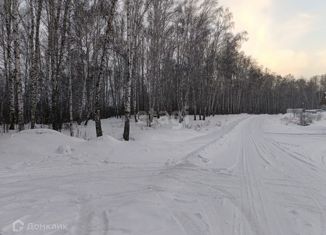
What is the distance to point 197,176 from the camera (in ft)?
27.6

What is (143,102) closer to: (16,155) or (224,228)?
(16,155)

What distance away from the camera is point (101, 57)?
14.8 m

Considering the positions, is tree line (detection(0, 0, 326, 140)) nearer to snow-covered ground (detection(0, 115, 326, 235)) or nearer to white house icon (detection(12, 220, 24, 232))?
snow-covered ground (detection(0, 115, 326, 235))

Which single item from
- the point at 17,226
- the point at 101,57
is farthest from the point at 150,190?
the point at 101,57

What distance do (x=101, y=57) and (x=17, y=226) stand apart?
35.7 feet

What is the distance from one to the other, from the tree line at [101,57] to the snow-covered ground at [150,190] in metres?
4.26

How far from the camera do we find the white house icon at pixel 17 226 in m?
4.55

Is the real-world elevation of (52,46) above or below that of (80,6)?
below

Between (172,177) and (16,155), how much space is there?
5.23 metres

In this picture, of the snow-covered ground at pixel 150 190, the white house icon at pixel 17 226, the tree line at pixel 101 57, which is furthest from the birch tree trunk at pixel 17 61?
the white house icon at pixel 17 226

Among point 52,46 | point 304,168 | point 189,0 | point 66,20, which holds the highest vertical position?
point 189,0

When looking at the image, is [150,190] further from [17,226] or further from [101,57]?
[101,57]

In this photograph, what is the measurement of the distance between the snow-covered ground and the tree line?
4.26 m

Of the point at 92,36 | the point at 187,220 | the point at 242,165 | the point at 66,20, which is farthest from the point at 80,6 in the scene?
the point at 187,220
